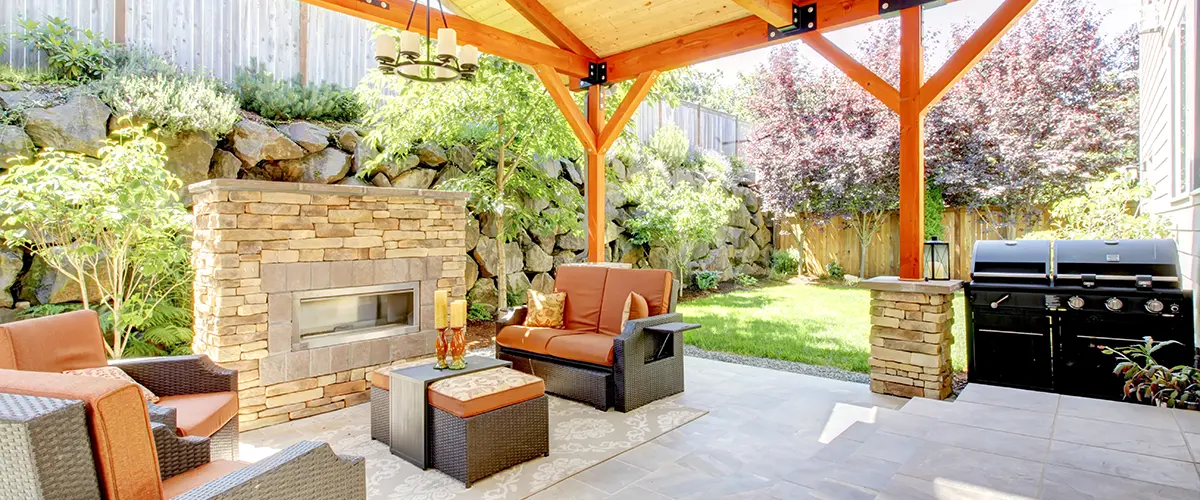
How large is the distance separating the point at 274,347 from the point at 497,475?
1.82m

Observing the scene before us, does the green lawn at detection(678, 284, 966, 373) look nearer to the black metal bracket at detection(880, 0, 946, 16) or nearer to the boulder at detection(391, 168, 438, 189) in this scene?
the black metal bracket at detection(880, 0, 946, 16)

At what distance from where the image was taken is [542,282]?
7.71 meters

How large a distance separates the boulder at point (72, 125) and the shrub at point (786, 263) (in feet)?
33.5

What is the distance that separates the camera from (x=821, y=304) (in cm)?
829

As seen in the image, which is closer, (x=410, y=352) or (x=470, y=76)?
(x=470, y=76)

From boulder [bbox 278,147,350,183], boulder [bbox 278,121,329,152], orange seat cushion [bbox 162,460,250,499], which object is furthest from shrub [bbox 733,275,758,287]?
orange seat cushion [bbox 162,460,250,499]

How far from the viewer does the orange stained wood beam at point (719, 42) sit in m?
4.03

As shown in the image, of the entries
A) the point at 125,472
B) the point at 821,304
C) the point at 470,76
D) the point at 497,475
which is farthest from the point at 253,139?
the point at 821,304

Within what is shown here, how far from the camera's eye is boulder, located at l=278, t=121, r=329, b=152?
5.67 metres

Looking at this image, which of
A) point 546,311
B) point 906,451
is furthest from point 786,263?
point 906,451

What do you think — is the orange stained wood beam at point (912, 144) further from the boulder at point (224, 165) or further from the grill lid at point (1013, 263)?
the boulder at point (224, 165)

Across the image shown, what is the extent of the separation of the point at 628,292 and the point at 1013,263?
8.61 feet

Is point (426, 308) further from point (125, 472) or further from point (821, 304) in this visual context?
point (821, 304)

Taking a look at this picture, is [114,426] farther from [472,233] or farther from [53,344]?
[472,233]
